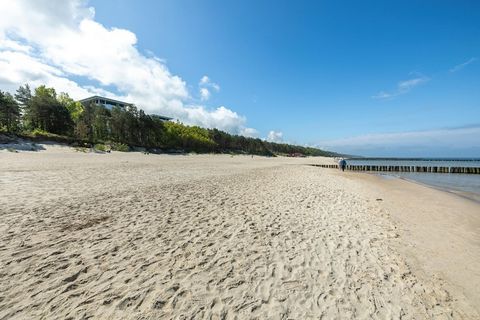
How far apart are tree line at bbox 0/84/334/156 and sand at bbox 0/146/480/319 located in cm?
4619

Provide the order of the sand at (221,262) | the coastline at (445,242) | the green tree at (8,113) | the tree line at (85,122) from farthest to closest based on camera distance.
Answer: the tree line at (85,122), the green tree at (8,113), the coastline at (445,242), the sand at (221,262)

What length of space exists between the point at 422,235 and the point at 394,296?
5.01m

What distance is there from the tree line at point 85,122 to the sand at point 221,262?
152 ft

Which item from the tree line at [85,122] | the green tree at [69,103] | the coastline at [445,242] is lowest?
Result: the coastline at [445,242]

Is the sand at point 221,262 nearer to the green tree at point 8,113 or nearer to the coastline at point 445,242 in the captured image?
the coastline at point 445,242

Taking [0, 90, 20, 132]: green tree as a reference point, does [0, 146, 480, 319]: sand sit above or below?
below

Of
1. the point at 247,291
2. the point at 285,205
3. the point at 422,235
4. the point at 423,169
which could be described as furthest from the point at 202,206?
the point at 423,169

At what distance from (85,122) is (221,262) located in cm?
7044

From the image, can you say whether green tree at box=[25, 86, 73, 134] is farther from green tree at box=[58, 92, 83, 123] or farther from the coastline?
the coastline

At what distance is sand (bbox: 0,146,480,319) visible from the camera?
3752 millimetres

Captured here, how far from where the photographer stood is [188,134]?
270ft

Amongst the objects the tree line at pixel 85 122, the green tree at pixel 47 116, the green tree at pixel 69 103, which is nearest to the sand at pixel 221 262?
the tree line at pixel 85 122

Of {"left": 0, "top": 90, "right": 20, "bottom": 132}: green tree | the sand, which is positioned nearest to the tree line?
{"left": 0, "top": 90, "right": 20, "bottom": 132}: green tree

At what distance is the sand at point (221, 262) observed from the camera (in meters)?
3.75
